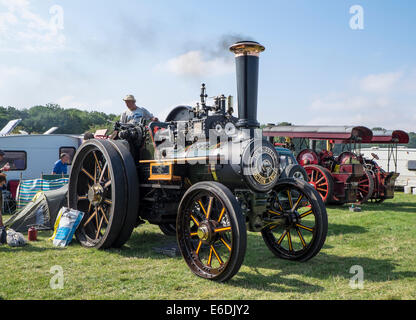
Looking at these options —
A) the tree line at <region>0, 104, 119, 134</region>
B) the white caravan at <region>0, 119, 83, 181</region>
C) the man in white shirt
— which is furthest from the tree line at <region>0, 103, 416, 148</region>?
the man in white shirt

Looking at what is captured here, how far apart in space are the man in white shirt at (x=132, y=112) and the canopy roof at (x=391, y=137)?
27.3 ft

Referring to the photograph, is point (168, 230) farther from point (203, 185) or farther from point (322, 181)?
point (322, 181)

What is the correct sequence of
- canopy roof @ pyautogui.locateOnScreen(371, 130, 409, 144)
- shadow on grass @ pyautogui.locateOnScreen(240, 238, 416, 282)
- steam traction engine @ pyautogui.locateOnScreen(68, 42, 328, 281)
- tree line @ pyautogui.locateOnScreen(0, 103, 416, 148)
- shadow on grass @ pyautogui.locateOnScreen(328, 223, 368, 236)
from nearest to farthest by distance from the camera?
steam traction engine @ pyautogui.locateOnScreen(68, 42, 328, 281)
shadow on grass @ pyautogui.locateOnScreen(240, 238, 416, 282)
shadow on grass @ pyautogui.locateOnScreen(328, 223, 368, 236)
canopy roof @ pyautogui.locateOnScreen(371, 130, 409, 144)
tree line @ pyautogui.locateOnScreen(0, 103, 416, 148)

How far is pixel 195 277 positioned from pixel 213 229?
563 mm

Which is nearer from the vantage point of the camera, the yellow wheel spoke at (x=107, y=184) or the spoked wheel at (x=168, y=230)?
the yellow wheel spoke at (x=107, y=184)

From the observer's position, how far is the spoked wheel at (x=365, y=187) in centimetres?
1055

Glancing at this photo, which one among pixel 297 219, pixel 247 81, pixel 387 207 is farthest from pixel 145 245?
pixel 387 207

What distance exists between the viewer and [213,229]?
3732 mm

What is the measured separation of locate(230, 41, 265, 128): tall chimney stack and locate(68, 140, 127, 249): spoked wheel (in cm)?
174

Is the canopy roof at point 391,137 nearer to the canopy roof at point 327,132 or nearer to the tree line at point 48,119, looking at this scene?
the canopy roof at point 327,132

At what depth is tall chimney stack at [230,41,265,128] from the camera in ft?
13.6

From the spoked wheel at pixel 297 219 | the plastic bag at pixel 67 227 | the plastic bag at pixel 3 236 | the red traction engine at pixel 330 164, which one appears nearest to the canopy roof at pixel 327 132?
the red traction engine at pixel 330 164

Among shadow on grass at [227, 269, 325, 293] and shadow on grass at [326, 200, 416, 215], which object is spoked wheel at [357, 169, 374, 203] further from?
shadow on grass at [227, 269, 325, 293]

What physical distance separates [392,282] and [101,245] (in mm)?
3382
